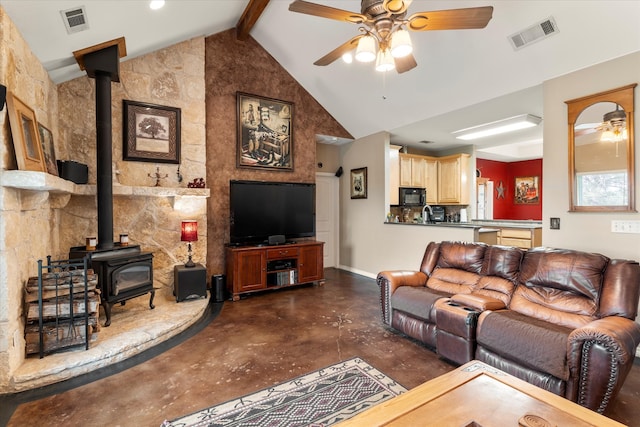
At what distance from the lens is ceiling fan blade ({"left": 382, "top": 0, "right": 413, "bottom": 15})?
2049 millimetres

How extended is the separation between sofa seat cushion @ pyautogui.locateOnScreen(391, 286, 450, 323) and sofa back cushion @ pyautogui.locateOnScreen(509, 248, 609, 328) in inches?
25.7

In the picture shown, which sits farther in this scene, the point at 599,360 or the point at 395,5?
the point at 395,5

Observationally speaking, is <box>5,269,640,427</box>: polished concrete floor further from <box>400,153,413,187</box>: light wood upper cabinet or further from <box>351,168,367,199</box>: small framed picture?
Answer: <box>400,153,413,187</box>: light wood upper cabinet

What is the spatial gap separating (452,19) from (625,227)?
2.44m

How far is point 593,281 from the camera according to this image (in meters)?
2.39

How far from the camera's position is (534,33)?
293 cm

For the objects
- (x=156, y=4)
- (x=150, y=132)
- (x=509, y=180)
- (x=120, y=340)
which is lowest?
(x=120, y=340)

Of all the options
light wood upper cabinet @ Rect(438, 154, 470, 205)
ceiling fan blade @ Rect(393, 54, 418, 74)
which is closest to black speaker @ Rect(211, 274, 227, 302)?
ceiling fan blade @ Rect(393, 54, 418, 74)

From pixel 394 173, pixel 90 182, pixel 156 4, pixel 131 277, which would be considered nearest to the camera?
pixel 156 4

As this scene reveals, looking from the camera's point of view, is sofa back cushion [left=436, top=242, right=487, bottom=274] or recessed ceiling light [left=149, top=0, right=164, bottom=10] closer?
recessed ceiling light [left=149, top=0, right=164, bottom=10]

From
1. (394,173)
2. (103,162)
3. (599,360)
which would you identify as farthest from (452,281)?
(103,162)

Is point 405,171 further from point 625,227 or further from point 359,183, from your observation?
point 625,227

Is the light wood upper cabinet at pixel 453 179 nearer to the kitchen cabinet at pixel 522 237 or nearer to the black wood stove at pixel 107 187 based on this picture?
the kitchen cabinet at pixel 522 237

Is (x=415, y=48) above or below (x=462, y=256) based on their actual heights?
above
